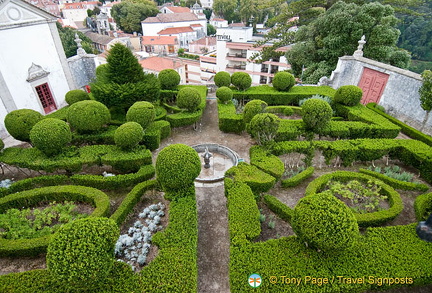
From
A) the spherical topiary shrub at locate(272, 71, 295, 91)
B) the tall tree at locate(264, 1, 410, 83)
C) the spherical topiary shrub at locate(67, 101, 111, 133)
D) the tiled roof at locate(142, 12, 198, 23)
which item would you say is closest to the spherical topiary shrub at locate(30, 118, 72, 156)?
the spherical topiary shrub at locate(67, 101, 111, 133)

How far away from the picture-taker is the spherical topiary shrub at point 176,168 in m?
8.17

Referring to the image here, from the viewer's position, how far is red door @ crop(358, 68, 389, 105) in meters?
16.4

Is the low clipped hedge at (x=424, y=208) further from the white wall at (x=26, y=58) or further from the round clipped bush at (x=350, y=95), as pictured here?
the white wall at (x=26, y=58)

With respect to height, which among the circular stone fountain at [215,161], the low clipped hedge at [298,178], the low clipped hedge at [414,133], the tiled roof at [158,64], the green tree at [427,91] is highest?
the green tree at [427,91]

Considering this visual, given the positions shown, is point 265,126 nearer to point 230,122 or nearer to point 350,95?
point 230,122

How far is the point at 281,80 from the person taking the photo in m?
17.2

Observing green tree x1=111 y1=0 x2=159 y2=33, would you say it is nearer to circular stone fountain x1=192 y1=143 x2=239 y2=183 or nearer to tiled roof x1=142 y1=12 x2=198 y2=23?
tiled roof x1=142 y1=12 x2=198 y2=23

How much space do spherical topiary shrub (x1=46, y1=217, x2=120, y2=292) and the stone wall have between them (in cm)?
1708

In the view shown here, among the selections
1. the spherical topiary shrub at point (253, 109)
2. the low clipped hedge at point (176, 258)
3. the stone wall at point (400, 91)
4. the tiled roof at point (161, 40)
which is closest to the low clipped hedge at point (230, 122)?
the spherical topiary shrub at point (253, 109)

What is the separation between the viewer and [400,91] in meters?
15.1

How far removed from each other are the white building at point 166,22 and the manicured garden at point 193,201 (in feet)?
185

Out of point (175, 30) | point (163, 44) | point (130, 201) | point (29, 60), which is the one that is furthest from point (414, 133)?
point (175, 30)

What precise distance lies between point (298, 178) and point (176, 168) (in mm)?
5254

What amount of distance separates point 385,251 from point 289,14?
23398 millimetres
